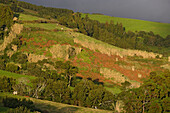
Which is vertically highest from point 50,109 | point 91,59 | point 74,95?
point 91,59

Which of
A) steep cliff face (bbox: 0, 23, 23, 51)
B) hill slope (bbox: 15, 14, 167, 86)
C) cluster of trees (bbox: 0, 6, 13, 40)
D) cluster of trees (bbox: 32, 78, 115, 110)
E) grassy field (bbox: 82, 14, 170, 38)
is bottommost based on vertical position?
cluster of trees (bbox: 32, 78, 115, 110)

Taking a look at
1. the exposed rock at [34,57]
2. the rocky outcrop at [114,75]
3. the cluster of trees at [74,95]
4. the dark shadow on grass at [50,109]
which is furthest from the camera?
the exposed rock at [34,57]

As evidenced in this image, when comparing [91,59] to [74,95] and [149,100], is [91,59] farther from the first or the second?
[149,100]

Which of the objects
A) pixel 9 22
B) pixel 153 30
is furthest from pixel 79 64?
pixel 153 30

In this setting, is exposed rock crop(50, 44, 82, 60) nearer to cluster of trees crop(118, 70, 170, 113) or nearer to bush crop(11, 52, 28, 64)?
bush crop(11, 52, 28, 64)

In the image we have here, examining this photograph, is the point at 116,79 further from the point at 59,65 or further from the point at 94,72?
the point at 59,65

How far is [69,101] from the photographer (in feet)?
106

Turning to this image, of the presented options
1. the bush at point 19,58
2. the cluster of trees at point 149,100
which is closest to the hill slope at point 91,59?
the bush at point 19,58

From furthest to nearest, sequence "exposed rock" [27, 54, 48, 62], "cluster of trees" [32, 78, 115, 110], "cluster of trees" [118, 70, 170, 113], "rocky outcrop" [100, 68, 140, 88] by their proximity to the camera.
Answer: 1. "exposed rock" [27, 54, 48, 62]
2. "rocky outcrop" [100, 68, 140, 88]
3. "cluster of trees" [32, 78, 115, 110]
4. "cluster of trees" [118, 70, 170, 113]

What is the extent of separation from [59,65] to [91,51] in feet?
79.8

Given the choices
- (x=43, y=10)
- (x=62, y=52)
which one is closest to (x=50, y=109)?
(x=62, y=52)

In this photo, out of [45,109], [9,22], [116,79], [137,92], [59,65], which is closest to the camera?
[45,109]

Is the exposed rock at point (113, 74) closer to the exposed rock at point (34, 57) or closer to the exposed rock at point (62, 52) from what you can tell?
the exposed rock at point (62, 52)

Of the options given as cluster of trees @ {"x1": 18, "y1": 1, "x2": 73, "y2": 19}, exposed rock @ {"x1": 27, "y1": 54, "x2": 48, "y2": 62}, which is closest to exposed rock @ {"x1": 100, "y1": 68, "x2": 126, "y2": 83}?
exposed rock @ {"x1": 27, "y1": 54, "x2": 48, "y2": 62}
